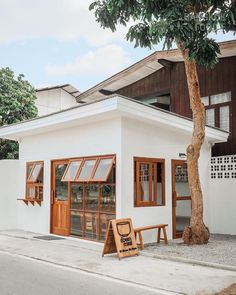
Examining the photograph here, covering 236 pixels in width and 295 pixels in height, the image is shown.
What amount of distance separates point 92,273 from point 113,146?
3733 millimetres

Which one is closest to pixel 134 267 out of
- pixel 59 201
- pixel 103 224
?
pixel 103 224

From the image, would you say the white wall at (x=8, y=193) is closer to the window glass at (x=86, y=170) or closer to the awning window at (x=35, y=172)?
the awning window at (x=35, y=172)

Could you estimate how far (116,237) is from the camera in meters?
8.55

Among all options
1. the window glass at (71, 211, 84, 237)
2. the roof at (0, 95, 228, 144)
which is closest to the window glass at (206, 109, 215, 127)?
the roof at (0, 95, 228, 144)

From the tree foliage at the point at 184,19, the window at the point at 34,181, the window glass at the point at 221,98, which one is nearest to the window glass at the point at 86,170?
the window at the point at 34,181

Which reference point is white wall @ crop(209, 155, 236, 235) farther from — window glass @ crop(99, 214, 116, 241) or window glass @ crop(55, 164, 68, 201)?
window glass @ crop(55, 164, 68, 201)

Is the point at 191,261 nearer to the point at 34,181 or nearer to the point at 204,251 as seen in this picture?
the point at 204,251

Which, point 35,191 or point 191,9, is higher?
point 191,9

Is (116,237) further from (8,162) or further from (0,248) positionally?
(8,162)

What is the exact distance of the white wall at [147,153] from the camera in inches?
392

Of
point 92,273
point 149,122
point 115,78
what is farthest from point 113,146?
point 115,78

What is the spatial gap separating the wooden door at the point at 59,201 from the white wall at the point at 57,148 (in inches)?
8.1

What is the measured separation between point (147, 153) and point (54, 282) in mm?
4993

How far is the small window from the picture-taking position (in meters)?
10.4
